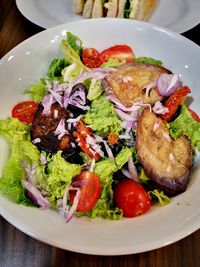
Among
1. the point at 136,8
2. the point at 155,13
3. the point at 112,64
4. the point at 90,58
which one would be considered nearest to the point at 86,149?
the point at 112,64

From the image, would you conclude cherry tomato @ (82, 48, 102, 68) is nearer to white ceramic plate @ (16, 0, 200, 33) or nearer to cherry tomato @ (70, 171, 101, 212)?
white ceramic plate @ (16, 0, 200, 33)

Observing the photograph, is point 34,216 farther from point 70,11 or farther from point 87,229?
point 70,11

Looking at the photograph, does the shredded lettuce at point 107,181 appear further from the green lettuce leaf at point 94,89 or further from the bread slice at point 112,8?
the bread slice at point 112,8

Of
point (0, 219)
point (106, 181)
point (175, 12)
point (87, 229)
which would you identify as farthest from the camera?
point (175, 12)

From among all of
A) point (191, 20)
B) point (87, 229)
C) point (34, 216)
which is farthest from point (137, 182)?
point (191, 20)

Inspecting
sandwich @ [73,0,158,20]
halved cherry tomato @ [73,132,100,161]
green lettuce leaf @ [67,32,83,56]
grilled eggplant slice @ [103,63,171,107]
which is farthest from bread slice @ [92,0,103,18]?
halved cherry tomato @ [73,132,100,161]
